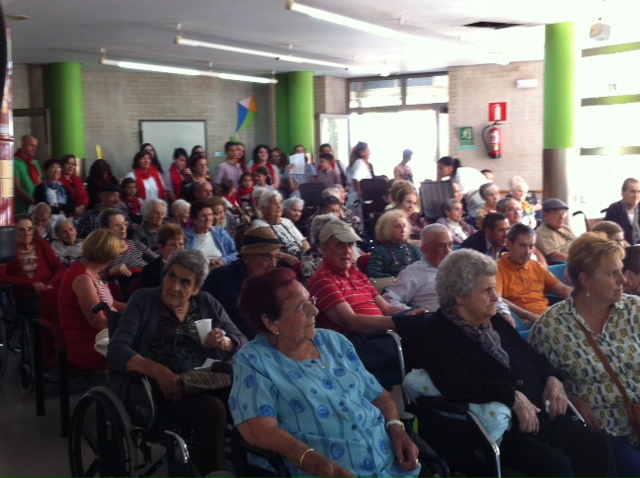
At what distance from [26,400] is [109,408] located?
2.29 metres

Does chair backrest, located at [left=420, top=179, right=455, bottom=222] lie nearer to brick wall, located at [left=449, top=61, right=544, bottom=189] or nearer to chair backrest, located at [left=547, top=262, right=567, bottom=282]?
chair backrest, located at [left=547, top=262, right=567, bottom=282]

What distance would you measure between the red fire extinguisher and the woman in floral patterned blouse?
11752 millimetres

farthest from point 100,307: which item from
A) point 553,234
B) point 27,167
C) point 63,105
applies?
point 63,105

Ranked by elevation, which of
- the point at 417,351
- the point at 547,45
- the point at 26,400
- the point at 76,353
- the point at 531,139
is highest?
the point at 547,45

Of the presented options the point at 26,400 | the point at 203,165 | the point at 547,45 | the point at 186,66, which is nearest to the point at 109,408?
the point at 26,400

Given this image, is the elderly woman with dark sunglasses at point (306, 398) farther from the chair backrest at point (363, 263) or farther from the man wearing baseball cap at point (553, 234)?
the man wearing baseball cap at point (553, 234)

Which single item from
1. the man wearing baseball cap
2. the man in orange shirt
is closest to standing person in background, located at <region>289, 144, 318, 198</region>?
the man wearing baseball cap

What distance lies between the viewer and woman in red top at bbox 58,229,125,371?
4320 millimetres

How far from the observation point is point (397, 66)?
50.2ft

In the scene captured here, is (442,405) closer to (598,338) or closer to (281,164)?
(598,338)

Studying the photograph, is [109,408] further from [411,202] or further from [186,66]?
[186,66]

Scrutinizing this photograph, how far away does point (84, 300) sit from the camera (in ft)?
14.1

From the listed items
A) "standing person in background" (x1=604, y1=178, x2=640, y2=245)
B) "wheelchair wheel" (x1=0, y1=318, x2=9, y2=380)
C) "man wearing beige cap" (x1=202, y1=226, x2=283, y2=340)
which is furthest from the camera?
"standing person in background" (x1=604, y1=178, x2=640, y2=245)

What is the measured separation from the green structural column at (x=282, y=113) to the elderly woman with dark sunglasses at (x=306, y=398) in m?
13.6
